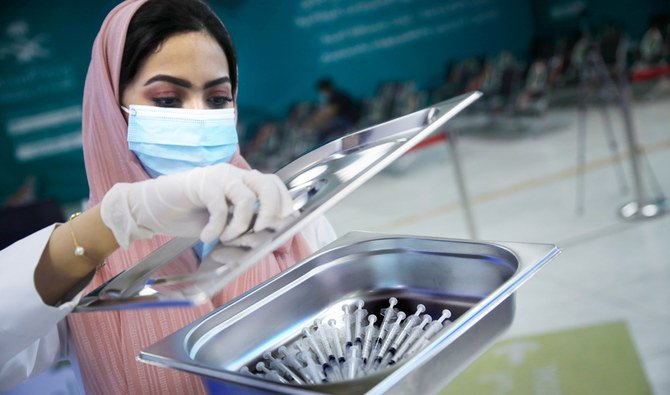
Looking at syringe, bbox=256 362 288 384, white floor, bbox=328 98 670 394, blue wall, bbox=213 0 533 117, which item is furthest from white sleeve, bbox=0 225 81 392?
blue wall, bbox=213 0 533 117

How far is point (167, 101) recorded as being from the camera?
49.7 inches

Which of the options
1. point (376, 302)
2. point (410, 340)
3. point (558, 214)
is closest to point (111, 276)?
point (376, 302)

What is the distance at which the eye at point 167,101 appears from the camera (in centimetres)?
126

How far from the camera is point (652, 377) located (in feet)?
8.75

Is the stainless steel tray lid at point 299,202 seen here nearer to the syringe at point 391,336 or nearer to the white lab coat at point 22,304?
the white lab coat at point 22,304

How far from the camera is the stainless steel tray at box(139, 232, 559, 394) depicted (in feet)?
2.52

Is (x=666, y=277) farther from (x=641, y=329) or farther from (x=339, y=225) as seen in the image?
(x=339, y=225)

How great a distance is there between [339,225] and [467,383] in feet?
9.82

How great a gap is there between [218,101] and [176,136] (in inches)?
4.2

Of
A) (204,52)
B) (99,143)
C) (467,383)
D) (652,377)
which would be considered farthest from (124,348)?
(652,377)

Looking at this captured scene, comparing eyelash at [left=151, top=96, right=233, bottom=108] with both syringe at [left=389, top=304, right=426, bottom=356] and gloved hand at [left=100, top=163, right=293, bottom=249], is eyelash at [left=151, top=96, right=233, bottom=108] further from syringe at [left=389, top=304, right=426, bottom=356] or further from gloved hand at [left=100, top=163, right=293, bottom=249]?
syringe at [left=389, top=304, right=426, bottom=356]

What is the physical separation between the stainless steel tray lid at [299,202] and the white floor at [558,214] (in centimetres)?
205

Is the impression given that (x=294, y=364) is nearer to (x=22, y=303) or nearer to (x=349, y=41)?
(x=22, y=303)

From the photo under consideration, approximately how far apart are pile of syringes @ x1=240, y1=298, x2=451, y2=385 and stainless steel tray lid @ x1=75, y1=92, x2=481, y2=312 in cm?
19
